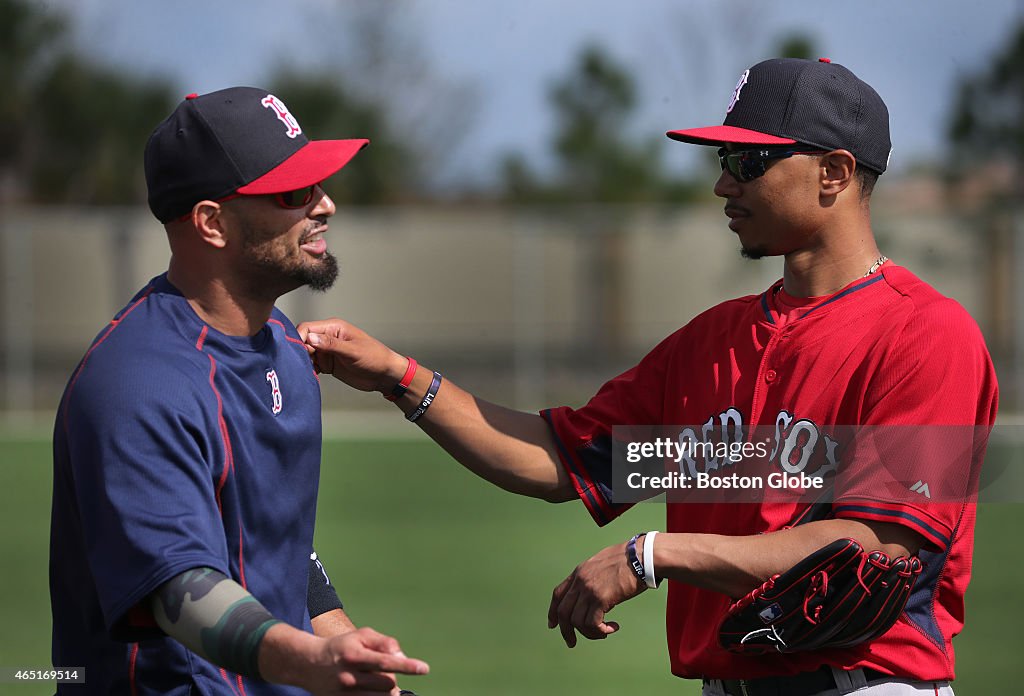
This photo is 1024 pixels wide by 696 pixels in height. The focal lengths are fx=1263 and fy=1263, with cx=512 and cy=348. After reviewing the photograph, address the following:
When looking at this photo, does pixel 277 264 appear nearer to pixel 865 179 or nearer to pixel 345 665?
pixel 345 665

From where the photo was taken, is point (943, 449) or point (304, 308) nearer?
point (943, 449)

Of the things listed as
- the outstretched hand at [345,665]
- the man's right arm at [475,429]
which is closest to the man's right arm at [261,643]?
the outstretched hand at [345,665]

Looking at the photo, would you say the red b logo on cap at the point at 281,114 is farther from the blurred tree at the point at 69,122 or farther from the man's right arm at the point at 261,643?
the blurred tree at the point at 69,122

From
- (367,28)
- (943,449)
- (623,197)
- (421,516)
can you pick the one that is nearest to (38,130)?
(367,28)

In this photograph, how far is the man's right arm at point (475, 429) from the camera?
3.84 metres

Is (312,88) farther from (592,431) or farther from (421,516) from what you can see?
(592,431)

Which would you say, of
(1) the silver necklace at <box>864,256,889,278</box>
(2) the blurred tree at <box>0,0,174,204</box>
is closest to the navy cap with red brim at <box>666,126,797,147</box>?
(1) the silver necklace at <box>864,256,889,278</box>

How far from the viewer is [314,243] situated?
308cm

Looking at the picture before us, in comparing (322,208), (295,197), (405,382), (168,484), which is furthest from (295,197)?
(405,382)

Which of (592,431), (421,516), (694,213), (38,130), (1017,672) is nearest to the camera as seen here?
(592,431)

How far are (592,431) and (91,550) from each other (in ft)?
5.69

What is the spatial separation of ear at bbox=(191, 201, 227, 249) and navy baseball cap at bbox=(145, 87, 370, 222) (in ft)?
0.07

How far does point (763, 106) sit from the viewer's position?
346 centimetres

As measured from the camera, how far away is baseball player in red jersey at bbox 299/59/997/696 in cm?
Answer: 305
